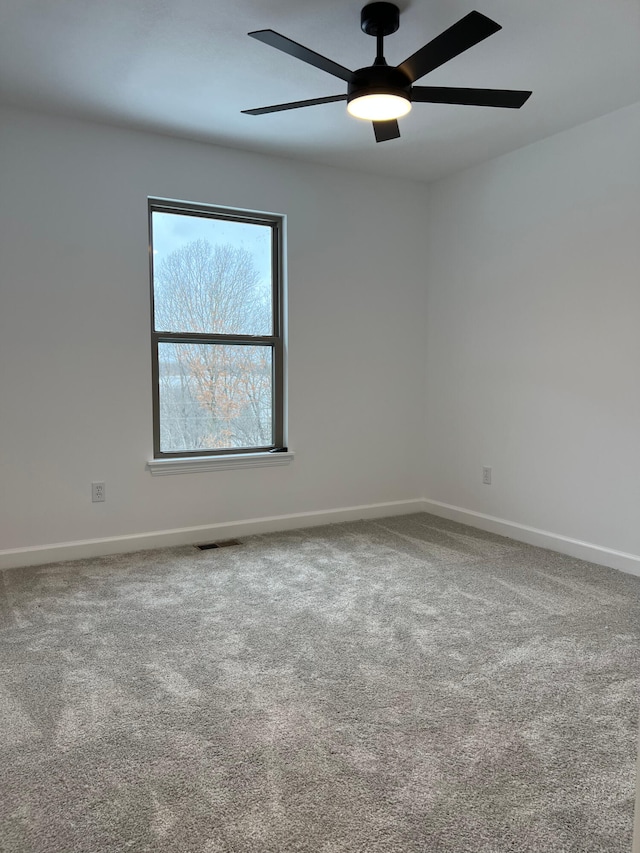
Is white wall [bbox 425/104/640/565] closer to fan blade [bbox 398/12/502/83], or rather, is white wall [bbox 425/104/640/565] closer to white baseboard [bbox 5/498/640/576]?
white baseboard [bbox 5/498/640/576]

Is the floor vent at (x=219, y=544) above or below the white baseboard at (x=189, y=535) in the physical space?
below

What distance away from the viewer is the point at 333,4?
2.31m

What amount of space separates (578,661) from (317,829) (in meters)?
1.28

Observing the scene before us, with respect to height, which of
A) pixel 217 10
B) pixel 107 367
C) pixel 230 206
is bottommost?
pixel 107 367

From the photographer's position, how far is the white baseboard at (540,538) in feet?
11.0

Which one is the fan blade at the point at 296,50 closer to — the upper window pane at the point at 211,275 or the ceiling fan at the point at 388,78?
the ceiling fan at the point at 388,78

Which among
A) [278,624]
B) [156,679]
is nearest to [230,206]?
[278,624]

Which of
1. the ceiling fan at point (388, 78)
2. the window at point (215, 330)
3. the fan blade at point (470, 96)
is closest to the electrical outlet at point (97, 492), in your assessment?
the window at point (215, 330)

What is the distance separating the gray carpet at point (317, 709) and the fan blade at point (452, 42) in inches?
83.2

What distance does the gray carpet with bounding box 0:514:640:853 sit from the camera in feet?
4.82

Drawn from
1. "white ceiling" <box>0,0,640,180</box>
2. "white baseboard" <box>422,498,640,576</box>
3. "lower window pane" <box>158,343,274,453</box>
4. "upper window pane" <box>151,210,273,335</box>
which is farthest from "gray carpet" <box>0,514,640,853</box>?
"white ceiling" <box>0,0,640,180</box>

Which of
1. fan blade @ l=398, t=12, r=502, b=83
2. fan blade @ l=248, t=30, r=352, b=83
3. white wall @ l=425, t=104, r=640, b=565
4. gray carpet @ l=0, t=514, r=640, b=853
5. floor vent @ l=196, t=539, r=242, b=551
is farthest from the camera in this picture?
floor vent @ l=196, t=539, r=242, b=551

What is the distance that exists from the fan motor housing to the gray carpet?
210 centimetres

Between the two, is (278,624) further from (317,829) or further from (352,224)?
(352,224)
